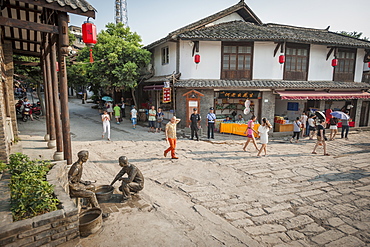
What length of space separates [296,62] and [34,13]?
15974 mm

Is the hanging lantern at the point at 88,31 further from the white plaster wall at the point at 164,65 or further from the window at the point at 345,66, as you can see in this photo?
the window at the point at 345,66

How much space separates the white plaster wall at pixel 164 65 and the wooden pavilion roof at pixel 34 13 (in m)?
9.21

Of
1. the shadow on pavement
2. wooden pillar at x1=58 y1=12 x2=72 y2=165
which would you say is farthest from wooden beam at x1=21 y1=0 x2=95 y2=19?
the shadow on pavement

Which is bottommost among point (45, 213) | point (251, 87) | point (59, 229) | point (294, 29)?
point (59, 229)

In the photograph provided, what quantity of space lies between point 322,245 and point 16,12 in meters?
10.6

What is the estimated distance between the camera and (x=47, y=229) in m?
3.56

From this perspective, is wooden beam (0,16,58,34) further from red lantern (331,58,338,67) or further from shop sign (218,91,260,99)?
red lantern (331,58,338,67)

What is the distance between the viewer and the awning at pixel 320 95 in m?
15.5

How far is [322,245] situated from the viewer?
14.9 ft

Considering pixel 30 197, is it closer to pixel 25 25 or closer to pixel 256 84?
pixel 25 25

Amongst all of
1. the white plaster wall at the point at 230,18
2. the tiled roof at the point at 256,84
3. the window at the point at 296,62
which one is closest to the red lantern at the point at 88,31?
the tiled roof at the point at 256,84

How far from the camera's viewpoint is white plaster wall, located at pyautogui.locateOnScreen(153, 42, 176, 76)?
17.1 meters

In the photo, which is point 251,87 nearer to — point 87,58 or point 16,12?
point 16,12

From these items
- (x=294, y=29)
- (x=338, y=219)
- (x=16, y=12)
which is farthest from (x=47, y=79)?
(x=294, y=29)
